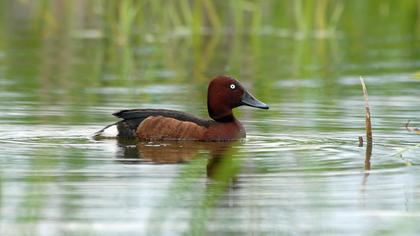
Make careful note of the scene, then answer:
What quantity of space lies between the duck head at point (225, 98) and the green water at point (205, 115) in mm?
298

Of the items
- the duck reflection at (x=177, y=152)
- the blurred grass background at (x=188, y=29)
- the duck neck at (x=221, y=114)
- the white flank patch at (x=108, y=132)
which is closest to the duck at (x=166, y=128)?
the white flank patch at (x=108, y=132)

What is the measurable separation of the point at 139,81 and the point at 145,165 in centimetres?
687

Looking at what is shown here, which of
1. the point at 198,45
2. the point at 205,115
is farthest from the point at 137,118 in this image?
the point at 198,45

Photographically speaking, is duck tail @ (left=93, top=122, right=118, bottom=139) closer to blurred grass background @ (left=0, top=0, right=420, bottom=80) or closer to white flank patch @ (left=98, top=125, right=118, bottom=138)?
white flank patch @ (left=98, top=125, right=118, bottom=138)

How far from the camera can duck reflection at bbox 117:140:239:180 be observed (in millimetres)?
10061

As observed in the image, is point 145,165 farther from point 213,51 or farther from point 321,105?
point 213,51

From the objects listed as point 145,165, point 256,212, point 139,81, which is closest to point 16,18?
point 139,81

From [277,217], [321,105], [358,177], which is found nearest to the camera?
[277,217]

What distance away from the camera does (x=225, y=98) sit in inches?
478

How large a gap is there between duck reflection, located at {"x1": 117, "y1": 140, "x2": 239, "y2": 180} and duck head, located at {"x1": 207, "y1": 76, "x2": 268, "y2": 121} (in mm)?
609

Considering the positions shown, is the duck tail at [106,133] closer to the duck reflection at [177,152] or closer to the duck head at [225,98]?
the duck reflection at [177,152]

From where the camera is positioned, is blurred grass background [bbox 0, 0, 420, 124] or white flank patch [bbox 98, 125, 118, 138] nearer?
white flank patch [bbox 98, 125, 118, 138]

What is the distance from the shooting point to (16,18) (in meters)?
26.3

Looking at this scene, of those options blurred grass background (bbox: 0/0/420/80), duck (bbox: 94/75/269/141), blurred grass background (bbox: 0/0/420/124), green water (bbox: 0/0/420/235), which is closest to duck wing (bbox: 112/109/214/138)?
duck (bbox: 94/75/269/141)
